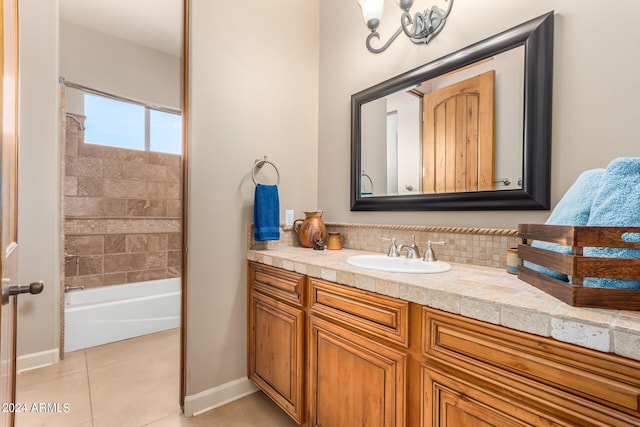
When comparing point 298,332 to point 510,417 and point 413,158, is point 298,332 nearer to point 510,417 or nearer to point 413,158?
point 510,417

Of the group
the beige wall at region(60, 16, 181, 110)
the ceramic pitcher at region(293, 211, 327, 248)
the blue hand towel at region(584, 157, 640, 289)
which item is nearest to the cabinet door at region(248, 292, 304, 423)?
the ceramic pitcher at region(293, 211, 327, 248)

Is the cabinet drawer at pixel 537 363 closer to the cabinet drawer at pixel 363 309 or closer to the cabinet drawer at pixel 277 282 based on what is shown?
the cabinet drawer at pixel 363 309

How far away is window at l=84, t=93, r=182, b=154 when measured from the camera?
3072mm

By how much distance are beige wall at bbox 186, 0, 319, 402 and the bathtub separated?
4.55 ft

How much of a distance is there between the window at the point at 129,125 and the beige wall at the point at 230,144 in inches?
55.0

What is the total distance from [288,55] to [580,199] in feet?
6.33

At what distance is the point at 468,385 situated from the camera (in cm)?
82

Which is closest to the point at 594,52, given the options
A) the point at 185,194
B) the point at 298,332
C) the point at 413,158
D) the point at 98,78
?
the point at 413,158

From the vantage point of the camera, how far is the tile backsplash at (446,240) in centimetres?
126

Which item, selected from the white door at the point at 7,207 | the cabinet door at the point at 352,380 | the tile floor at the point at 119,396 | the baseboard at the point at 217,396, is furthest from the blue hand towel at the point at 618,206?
the baseboard at the point at 217,396

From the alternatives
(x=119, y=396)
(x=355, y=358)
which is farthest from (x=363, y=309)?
(x=119, y=396)

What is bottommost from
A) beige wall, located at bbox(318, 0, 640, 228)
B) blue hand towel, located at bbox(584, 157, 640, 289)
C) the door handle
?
the door handle

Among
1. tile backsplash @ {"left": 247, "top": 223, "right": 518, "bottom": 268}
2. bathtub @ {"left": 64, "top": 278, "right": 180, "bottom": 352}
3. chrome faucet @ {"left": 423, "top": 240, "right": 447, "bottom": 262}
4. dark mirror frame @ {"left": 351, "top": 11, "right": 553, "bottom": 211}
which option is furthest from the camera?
bathtub @ {"left": 64, "top": 278, "right": 180, "bottom": 352}

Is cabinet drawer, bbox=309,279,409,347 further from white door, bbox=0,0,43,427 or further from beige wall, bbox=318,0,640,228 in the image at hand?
white door, bbox=0,0,43,427
